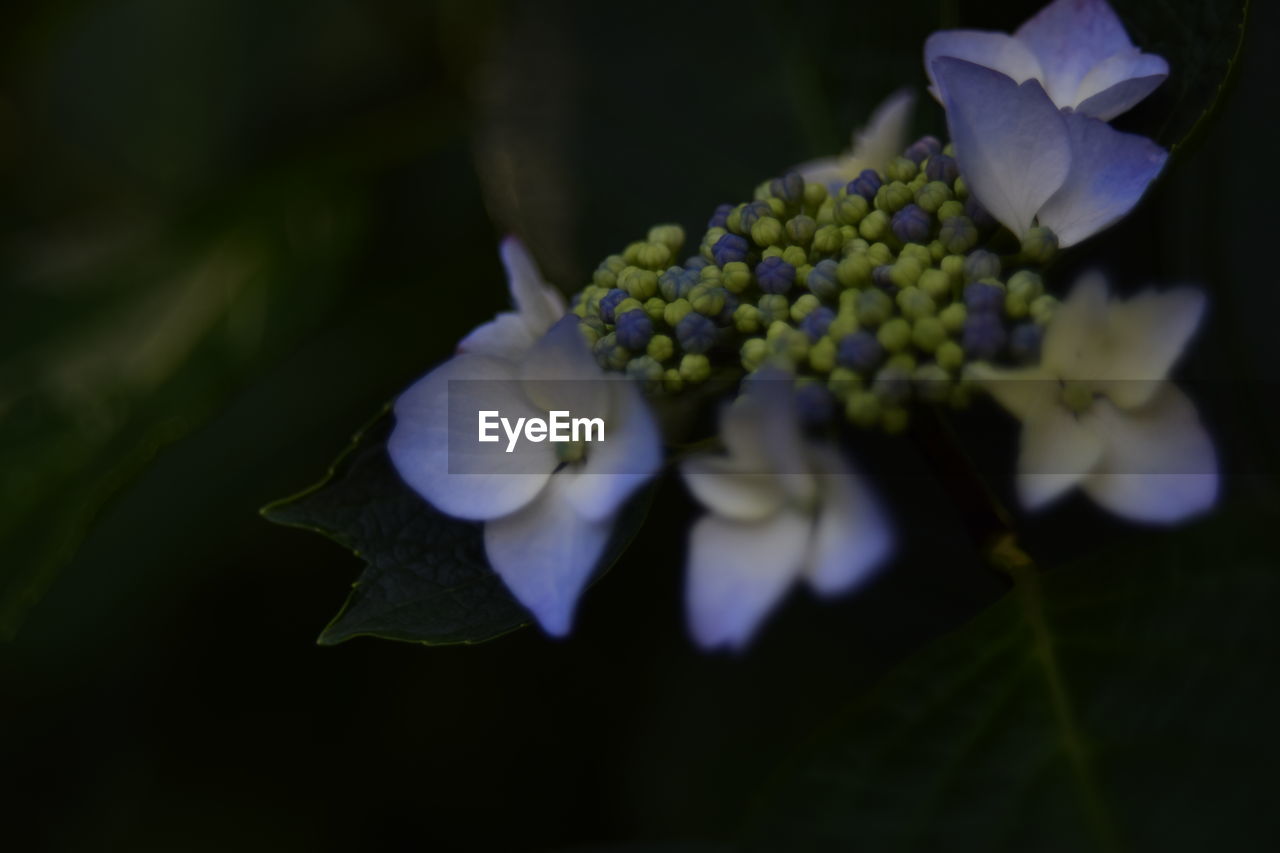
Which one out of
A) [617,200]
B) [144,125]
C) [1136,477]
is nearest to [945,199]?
[1136,477]

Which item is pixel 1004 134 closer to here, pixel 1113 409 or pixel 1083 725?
pixel 1113 409

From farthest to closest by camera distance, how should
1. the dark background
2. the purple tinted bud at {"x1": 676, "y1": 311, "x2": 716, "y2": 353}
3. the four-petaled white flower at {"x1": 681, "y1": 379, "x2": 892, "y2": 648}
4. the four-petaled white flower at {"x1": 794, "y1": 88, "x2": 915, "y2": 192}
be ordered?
the dark background → the four-petaled white flower at {"x1": 794, "y1": 88, "x2": 915, "y2": 192} → the purple tinted bud at {"x1": 676, "y1": 311, "x2": 716, "y2": 353} → the four-petaled white flower at {"x1": 681, "y1": 379, "x2": 892, "y2": 648}

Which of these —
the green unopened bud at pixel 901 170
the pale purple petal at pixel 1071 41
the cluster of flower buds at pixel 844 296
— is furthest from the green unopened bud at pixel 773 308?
the pale purple petal at pixel 1071 41

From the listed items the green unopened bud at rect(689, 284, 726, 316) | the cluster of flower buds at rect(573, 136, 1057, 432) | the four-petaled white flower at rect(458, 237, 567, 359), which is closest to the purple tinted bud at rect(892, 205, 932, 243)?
the cluster of flower buds at rect(573, 136, 1057, 432)

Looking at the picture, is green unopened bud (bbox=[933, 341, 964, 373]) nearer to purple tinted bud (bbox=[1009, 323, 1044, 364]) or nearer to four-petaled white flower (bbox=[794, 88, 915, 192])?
purple tinted bud (bbox=[1009, 323, 1044, 364])

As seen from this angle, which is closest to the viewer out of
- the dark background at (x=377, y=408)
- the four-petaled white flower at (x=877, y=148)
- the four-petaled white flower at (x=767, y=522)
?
the four-petaled white flower at (x=767, y=522)

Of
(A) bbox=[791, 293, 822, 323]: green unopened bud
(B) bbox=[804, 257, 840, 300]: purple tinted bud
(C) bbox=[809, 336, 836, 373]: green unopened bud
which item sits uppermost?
(B) bbox=[804, 257, 840, 300]: purple tinted bud

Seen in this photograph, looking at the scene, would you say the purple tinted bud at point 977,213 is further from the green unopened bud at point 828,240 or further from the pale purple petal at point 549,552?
the pale purple petal at point 549,552
